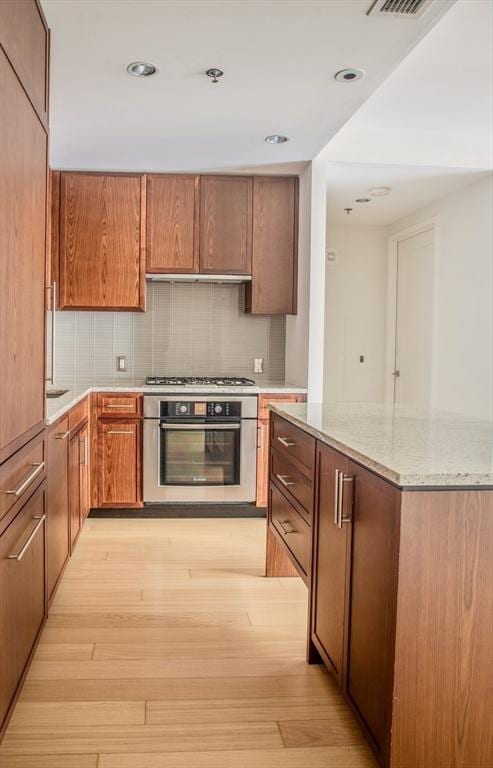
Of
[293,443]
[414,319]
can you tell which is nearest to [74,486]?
[293,443]

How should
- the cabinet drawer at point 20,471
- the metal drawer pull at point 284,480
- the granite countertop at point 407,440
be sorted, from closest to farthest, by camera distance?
the granite countertop at point 407,440
the cabinet drawer at point 20,471
the metal drawer pull at point 284,480

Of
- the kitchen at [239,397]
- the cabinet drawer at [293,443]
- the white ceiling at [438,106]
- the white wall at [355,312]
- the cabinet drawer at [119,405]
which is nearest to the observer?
the kitchen at [239,397]

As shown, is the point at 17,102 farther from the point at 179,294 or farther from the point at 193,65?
the point at 179,294

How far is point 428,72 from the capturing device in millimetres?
3219

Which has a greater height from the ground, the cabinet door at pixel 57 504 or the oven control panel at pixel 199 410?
the oven control panel at pixel 199 410

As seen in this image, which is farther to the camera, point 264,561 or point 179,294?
point 179,294

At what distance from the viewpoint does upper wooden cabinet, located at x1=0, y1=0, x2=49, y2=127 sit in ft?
5.48

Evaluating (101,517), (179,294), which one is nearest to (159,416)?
(101,517)

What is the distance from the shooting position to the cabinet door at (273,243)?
4.39m

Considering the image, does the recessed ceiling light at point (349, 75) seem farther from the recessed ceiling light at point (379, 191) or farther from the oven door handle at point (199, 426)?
the oven door handle at point (199, 426)

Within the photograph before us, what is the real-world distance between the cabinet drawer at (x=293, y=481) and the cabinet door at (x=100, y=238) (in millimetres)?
2007

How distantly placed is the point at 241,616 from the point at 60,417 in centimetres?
114

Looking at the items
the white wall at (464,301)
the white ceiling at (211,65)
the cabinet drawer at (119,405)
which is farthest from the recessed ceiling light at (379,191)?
the cabinet drawer at (119,405)

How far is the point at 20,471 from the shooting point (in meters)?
1.85
